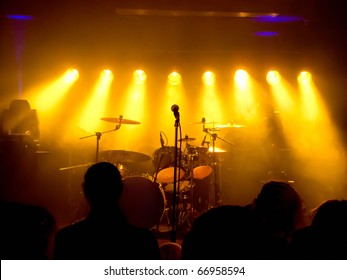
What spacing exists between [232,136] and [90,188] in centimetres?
567

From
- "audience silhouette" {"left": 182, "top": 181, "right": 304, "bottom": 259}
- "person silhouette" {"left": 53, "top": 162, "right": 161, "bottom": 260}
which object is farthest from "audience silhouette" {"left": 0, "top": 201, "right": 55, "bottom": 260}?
"audience silhouette" {"left": 182, "top": 181, "right": 304, "bottom": 259}

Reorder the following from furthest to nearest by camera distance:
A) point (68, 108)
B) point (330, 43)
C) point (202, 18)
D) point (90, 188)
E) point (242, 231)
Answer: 1. point (68, 108)
2. point (330, 43)
3. point (202, 18)
4. point (90, 188)
5. point (242, 231)

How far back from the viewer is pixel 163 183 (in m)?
5.71

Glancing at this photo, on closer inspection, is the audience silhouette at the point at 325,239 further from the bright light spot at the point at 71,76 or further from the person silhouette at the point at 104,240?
the bright light spot at the point at 71,76

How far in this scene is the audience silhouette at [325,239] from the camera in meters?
1.66

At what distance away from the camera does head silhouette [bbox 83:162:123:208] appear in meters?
1.88

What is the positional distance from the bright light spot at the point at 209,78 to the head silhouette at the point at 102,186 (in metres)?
7.14

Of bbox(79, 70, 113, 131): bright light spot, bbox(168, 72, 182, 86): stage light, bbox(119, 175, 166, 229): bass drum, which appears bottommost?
bbox(119, 175, 166, 229): bass drum

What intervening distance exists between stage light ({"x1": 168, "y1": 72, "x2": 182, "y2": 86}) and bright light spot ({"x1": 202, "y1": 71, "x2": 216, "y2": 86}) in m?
0.61

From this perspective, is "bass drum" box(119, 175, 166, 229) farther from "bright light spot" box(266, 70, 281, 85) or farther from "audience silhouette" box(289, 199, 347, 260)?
"bright light spot" box(266, 70, 281, 85)

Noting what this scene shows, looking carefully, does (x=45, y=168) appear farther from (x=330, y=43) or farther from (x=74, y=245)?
(x=330, y=43)

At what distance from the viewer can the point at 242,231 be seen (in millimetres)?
1483

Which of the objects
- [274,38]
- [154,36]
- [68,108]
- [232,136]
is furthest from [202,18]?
[68,108]

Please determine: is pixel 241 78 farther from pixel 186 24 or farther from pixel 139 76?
pixel 139 76
